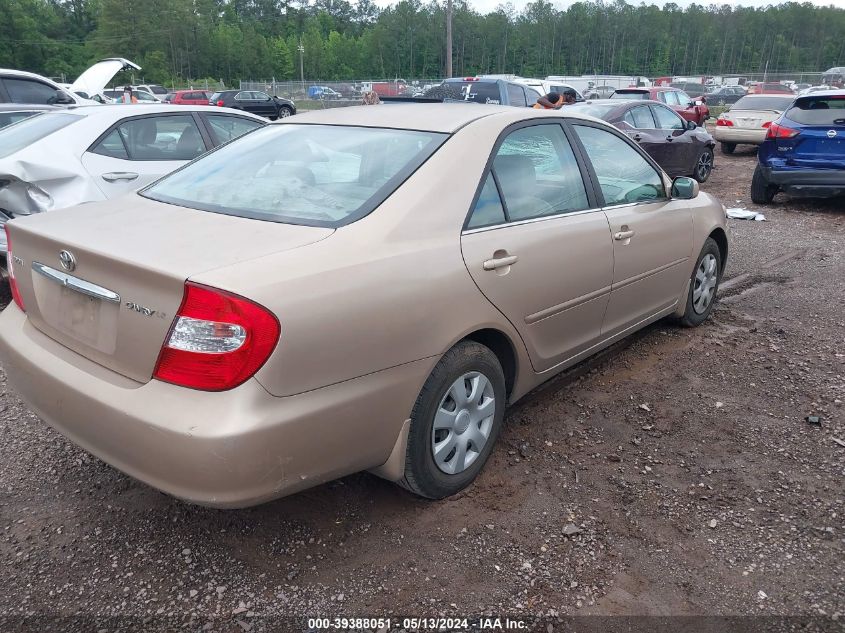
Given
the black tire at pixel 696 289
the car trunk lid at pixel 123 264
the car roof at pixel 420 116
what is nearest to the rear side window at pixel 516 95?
the black tire at pixel 696 289

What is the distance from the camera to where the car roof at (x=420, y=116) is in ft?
10.2

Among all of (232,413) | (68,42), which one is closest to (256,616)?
(232,413)

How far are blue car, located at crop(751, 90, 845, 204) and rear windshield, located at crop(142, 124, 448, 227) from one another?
803 centimetres

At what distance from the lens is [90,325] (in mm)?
2393

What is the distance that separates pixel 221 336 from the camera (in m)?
2.08

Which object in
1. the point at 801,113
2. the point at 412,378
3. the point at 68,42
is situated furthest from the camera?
the point at 68,42

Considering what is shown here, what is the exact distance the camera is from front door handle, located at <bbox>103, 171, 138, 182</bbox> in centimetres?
551

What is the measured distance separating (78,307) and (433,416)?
1369mm

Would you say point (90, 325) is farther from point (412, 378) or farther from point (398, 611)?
point (398, 611)

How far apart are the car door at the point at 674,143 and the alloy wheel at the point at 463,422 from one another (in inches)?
384

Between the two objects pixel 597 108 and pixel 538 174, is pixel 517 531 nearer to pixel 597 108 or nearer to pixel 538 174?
pixel 538 174

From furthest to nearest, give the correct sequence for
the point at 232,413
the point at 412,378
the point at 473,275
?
the point at 473,275
the point at 412,378
the point at 232,413

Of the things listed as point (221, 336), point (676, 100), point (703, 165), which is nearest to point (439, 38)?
point (676, 100)

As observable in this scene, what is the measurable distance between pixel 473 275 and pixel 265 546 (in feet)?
4.40
